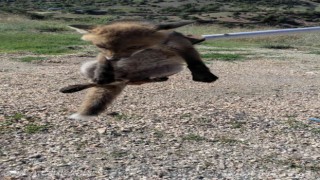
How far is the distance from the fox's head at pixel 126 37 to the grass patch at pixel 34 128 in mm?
8670

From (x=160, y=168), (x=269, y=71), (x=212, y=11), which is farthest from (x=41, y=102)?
(x=212, y=11)

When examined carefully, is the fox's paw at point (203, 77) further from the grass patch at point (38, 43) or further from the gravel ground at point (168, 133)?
the grass patch at point (38, 43)

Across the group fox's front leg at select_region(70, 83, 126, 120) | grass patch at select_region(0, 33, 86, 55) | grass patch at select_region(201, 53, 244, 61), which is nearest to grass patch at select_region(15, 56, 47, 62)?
grass patch at select_region(0, 33, 86, 55)

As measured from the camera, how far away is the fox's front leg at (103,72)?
1582 millimetres

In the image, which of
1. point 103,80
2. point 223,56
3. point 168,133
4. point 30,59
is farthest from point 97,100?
point 223,56

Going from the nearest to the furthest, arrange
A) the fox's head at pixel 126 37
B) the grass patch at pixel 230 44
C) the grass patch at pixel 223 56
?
the fox's head at pixel 126 37 < the grass patch at pixel 223 56 < the grass patch at pixel 230 44

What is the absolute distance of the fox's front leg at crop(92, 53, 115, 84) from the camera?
62.3 inches

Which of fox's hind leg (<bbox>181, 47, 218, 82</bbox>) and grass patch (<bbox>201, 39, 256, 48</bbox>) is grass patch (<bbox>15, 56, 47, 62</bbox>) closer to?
grass patch (<bbox>201, 39, 256, 48</bbox>)

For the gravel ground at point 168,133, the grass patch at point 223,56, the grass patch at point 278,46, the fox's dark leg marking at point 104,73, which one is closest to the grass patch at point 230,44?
the grass patch at point 278,46

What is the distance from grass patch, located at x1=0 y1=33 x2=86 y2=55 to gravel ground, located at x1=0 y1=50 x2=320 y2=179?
6404mm

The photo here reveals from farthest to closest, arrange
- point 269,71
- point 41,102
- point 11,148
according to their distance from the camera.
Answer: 1. point 269,71
2. point 41,102
3. point 11,148

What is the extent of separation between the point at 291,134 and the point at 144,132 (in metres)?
2.39

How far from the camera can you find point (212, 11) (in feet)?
111

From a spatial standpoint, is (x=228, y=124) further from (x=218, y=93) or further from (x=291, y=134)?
(x=218, y=93)
